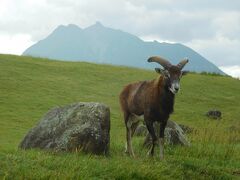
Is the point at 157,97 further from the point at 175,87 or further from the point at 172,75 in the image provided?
the point at 175,87

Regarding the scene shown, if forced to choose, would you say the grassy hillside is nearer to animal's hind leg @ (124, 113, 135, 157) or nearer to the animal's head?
animal's hind leg @ (124, 113, 135, 157)

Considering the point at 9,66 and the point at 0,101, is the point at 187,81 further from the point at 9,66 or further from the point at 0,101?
the point at 0,101

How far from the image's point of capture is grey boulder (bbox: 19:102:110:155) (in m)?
16.1

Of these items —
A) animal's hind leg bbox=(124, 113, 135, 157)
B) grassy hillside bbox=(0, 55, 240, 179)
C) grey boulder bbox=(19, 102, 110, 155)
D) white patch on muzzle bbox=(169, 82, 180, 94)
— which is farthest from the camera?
animal's hind leg bbox=(124, 113, 135, 157)

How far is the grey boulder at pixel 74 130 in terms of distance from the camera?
52.7ft

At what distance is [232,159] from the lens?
18.7 meters

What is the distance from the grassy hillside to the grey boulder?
89 cm

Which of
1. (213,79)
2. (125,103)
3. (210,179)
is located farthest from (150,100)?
(213,79)

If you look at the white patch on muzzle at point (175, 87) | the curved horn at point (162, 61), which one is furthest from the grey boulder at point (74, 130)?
the white patch on muzzle at point (175, 87)

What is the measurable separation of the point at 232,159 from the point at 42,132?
293 inches

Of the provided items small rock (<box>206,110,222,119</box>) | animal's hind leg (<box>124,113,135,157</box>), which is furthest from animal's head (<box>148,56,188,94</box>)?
small rock (<box>206,110,222,119</box>)

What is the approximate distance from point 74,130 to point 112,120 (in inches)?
617

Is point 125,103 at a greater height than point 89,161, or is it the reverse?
point 125,103

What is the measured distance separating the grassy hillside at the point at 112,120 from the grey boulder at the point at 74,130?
889 millimetres
